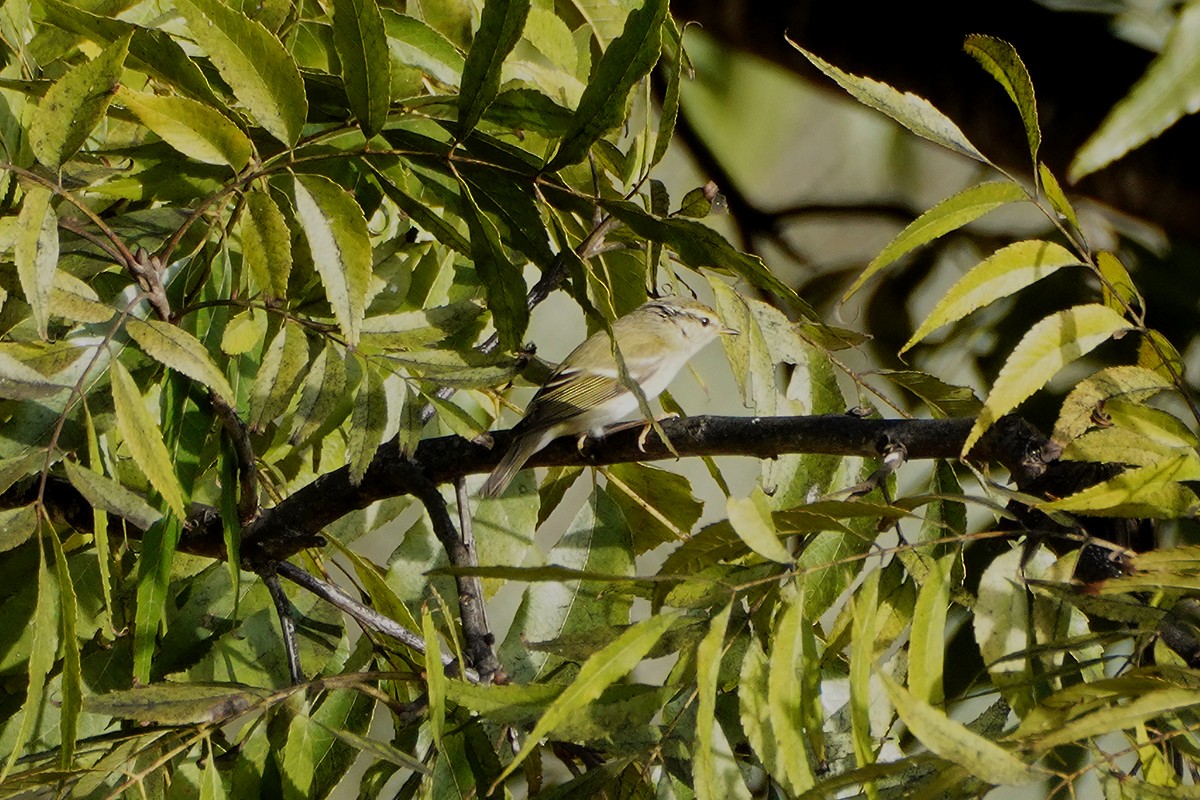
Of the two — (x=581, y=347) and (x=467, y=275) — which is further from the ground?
(x=467, y=275)

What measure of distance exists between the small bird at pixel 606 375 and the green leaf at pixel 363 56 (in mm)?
305

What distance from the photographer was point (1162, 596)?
2.36ft

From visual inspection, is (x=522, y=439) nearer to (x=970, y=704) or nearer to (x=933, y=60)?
Result: (x=970, y=704)

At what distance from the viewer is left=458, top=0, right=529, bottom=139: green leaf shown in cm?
76

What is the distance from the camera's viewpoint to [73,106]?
0.71 meters

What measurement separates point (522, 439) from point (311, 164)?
0.27 metres

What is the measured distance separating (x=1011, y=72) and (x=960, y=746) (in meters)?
0.36

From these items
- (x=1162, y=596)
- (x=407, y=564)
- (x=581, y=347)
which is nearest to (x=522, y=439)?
(x=407, y=564)

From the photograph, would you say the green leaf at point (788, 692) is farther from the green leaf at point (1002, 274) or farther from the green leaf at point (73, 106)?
the green leaf at point (73, 106)

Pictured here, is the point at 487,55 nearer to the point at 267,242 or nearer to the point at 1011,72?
the point at 267,242

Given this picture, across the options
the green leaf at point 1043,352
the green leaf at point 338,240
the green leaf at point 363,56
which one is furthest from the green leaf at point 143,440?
the green leaf at point 1043,352

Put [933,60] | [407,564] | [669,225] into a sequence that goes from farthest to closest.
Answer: [933,60] → [407,564] → [669,225]

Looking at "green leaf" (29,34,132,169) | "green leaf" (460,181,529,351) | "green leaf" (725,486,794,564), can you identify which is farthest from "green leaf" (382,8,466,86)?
"green leaf" (725,486,794,564)

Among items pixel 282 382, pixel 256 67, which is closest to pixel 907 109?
pixel 256 67
